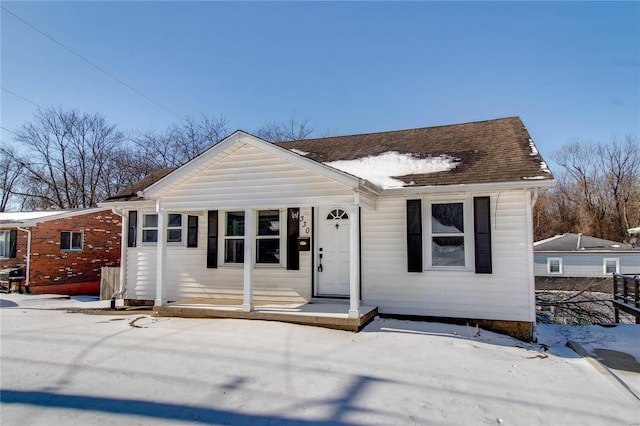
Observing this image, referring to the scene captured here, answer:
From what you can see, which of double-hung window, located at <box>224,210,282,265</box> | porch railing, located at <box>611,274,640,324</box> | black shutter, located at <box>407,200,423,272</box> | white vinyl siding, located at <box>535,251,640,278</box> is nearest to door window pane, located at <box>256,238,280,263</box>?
double-hung window, located at <box>224,210,282,265</box>

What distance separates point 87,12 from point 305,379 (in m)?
11.6

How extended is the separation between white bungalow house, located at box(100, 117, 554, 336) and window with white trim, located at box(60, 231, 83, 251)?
8201 millimetres

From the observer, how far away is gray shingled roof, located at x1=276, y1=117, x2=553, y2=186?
7605 mm

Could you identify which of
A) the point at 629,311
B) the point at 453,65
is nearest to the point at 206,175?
the point at 453,65

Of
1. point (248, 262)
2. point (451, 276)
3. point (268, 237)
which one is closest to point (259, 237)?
point (268, 237)

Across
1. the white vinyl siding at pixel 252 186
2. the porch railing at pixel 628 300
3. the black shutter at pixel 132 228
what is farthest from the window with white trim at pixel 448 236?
the black shutter at pixel 132 228

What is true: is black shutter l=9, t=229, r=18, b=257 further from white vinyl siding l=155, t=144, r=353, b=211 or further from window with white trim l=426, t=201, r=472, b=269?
window with white trim l=426, t=201, r=472, b=269

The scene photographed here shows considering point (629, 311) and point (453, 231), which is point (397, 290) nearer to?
point (453, 231)

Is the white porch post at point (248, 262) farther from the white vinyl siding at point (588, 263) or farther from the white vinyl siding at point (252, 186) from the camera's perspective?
the white vinyl siding at point (588, 263)

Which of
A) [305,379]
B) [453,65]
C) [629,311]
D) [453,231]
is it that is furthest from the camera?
[453,65]

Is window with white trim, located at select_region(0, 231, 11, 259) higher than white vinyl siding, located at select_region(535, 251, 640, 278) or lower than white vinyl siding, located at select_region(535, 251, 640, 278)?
higher

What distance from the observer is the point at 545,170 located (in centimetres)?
716

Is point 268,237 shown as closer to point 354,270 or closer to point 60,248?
point 354,270

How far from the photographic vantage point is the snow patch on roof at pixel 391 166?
8383 millimetres
